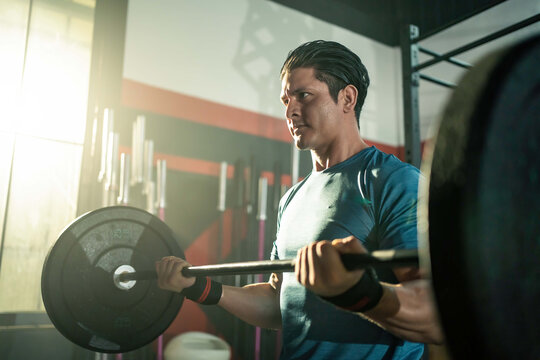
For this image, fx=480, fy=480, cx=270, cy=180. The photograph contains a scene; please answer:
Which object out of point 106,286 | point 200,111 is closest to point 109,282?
point 106,286

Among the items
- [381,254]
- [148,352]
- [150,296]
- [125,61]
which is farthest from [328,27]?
[381,254]

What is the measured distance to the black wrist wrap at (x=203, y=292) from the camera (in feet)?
4.73

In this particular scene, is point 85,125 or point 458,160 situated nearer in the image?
point 458,160

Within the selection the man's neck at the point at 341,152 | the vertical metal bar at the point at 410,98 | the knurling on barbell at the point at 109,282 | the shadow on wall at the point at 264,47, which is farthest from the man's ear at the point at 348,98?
the shadow on wall at the point at 264,47

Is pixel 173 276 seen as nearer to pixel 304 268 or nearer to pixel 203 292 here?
pixel 203 292

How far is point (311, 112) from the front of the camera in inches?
56.2

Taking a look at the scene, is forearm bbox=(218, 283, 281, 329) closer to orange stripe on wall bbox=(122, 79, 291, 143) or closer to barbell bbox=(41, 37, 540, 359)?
barbell bbox=(41, 37, 540, 359)

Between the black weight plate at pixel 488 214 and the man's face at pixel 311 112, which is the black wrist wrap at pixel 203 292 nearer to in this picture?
the man's face at pixel 311 112

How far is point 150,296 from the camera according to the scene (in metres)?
1.62

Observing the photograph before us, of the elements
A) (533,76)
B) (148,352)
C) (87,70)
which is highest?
(87,70)

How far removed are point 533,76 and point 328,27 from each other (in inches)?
160

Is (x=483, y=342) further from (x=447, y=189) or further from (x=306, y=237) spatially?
(x=306, y=237)

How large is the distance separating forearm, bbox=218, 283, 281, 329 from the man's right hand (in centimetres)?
13

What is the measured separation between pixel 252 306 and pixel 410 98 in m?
1.68
